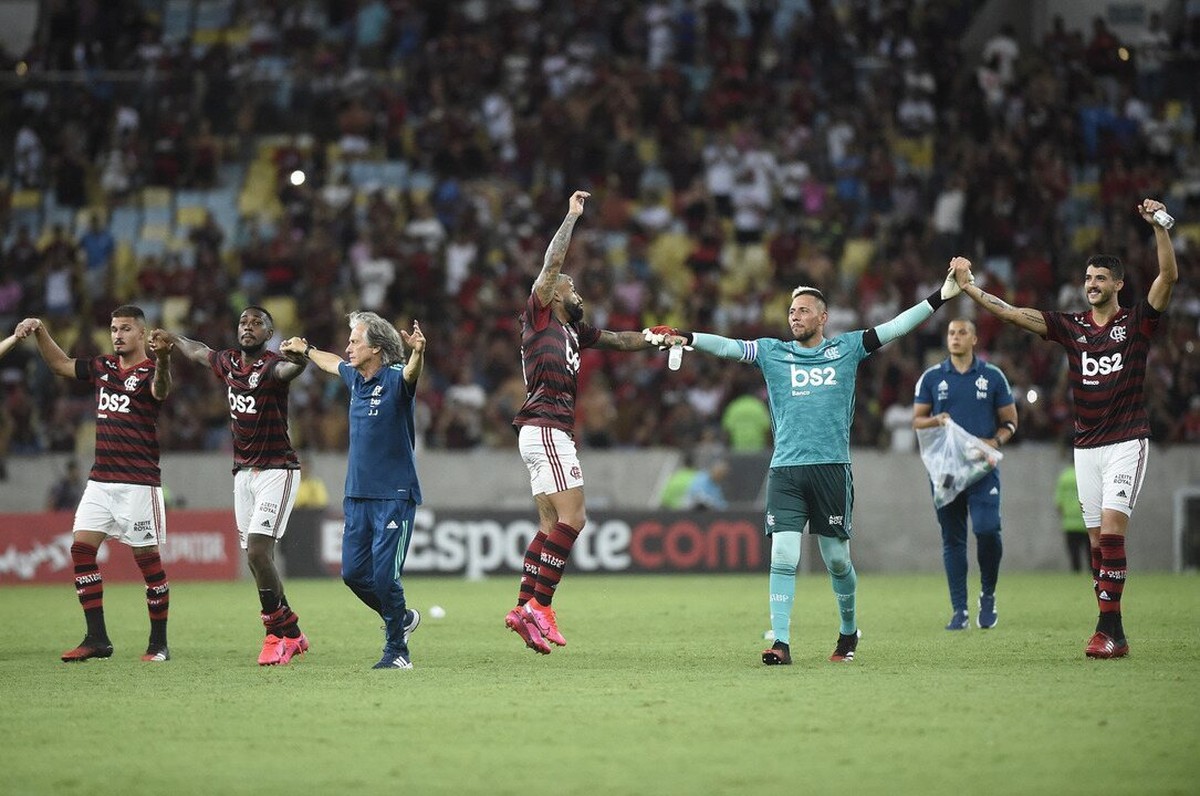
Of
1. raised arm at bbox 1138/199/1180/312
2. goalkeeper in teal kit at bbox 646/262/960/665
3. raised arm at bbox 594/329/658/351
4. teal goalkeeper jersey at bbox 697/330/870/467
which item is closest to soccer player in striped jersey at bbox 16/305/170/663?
raised arm at bbox 594/329/658/351

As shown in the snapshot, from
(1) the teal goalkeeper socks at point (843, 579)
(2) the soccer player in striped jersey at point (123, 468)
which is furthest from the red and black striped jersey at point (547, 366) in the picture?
(2) the soccer player in striped jersey at point (123, 468)

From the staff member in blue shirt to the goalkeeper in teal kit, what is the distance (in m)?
2.00

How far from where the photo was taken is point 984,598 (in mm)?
14586

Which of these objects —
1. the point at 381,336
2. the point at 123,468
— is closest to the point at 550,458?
the point at 381,336

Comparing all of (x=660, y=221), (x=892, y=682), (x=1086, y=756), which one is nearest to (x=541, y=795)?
(x=1086, y=756)

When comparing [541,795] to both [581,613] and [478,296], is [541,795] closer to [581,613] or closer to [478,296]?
[581,613]

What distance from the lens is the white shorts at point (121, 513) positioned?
42.0 feet

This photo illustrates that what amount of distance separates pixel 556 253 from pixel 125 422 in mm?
3707

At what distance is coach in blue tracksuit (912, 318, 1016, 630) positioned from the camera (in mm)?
14898

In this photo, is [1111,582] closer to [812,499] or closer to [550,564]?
[812,499]

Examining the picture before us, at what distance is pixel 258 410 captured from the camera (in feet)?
41.2

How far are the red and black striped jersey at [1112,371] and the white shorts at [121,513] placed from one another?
7.09 m

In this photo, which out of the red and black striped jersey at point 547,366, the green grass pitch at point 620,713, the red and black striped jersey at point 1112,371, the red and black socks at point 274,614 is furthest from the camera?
the red and black striped jersey at point 547,366

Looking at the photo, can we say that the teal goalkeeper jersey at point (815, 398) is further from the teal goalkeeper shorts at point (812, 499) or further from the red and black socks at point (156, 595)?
the red and black socks at point (156, 595)
